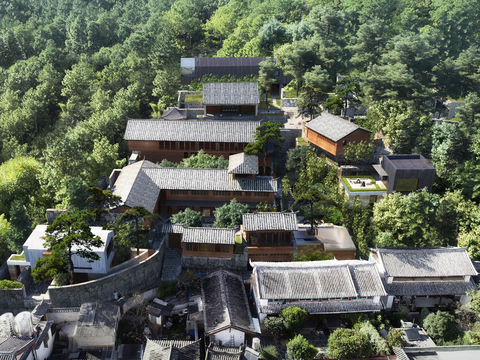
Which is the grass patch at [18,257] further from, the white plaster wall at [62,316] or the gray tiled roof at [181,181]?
the gray tiled roof at [181,181]

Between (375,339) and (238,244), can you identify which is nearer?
(375,339)

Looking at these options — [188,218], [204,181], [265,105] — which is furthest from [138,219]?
[265,105]

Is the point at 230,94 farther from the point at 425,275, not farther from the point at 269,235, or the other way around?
the point at 425,275

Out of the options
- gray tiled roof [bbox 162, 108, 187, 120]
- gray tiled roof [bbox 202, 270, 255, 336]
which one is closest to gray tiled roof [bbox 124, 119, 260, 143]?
gray tiled roof [bbox 162, 108, 187, 120]

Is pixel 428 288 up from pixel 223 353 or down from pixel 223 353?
up

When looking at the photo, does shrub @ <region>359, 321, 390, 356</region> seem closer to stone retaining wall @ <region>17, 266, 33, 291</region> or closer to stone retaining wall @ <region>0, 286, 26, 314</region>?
stone retaining wall @ <region>0, 286, 26, 314</region>

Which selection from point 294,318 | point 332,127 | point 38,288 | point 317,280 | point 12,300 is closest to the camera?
point 294,318

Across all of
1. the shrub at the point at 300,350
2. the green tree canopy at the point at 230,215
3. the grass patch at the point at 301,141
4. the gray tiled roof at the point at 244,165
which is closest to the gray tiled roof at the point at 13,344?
the shrub at the point at 300,350

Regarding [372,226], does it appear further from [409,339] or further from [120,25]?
[120,25]
